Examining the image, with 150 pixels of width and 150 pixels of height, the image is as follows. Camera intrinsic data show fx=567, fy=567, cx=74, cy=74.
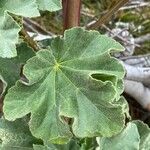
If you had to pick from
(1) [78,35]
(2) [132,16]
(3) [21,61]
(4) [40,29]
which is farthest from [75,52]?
(2) [132,16]

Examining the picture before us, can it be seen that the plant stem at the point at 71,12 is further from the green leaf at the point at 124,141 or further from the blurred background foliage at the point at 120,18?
the blurred background foliage at the point at 120,18

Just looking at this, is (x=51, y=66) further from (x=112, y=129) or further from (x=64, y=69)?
(x=112, y=129)

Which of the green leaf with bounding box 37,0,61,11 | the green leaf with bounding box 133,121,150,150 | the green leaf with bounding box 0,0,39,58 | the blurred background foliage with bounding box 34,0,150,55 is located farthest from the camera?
the blurred background foliage with bounding box 34,0,150,55

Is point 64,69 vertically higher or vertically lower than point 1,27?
lower

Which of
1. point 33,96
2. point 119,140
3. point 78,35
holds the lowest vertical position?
point 119,140

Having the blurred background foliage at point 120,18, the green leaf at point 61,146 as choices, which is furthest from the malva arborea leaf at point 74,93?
the blurred background foliage at point 120,18

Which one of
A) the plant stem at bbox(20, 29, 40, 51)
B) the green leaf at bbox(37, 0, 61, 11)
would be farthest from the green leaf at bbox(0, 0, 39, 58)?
the plant stem at bbox(20, 29, 40, 51)

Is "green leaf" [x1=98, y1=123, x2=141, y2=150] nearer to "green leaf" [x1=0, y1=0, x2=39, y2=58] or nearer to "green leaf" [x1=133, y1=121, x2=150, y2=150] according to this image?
"green leaf" [x1=133, y1=121, x2=150, y2=150]
